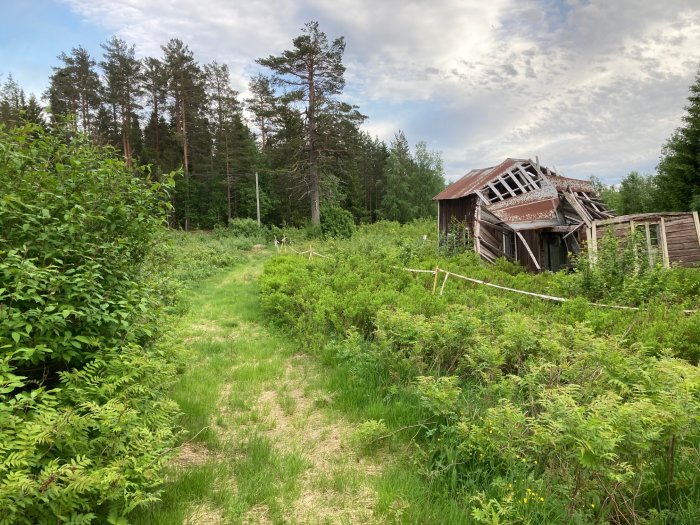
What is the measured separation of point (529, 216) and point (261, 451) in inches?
709

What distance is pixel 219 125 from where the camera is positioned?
137 feet

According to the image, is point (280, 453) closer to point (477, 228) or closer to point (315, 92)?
point (477, 228)

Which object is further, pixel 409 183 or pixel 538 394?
pixel 409 183

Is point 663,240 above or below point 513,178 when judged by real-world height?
below

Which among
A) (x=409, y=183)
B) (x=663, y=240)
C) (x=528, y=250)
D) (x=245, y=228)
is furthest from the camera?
(x=409, y=183)

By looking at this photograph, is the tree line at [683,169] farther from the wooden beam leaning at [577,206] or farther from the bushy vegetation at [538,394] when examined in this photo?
the bushy vegetation at [538,394]

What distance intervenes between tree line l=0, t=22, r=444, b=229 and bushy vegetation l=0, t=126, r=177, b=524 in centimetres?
2743

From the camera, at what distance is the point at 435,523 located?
9.57 feet

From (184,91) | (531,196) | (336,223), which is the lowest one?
(531,196)

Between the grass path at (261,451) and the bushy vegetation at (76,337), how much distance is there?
0.41 meters

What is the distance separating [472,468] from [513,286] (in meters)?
8.97

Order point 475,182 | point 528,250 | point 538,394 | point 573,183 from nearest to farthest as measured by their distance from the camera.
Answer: point 538,394, point 528,250, point 475,182, point 573,183

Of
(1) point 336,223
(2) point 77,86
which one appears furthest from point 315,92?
(2) point 77,86

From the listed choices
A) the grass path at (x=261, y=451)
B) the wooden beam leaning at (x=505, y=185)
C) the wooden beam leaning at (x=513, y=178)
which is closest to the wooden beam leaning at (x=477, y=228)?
the wooden beam leaning at (x=505, y=185)
